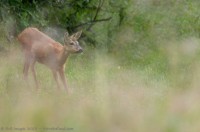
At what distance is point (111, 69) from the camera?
43.3ft

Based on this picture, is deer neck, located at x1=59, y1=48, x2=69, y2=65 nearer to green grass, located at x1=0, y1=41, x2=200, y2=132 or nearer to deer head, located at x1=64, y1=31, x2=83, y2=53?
deer head, located at x1=64, y1=31, x2=83, y2=53

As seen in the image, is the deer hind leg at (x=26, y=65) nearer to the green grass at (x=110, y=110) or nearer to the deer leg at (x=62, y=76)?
the deer leg at (x=62, y=76)

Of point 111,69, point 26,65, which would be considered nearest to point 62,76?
point 26,65

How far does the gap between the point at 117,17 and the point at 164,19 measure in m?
1.25

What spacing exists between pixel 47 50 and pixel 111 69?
3.53ft

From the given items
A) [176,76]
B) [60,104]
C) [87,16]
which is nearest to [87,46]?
[87,16]

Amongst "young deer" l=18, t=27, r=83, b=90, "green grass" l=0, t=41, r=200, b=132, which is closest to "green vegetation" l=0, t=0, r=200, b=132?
"green grass" l=0, t=41, r=200, b=132

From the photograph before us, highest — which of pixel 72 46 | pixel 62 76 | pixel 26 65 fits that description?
pixel 72 46

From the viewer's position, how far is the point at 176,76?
953 cm

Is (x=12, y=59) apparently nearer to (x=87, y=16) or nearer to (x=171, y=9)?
(x=87, y=16)

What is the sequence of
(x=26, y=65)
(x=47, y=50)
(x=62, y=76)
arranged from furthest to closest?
(x=26, y=65), (x=47, y=50), (x=62, y=76)

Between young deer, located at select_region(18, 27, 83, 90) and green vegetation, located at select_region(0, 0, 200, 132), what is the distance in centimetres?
28

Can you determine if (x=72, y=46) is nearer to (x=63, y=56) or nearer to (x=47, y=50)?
(x=63, y=56)

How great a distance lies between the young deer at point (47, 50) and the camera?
12.7 metres
